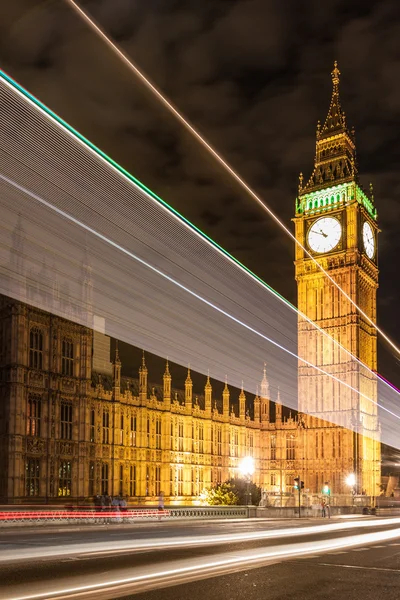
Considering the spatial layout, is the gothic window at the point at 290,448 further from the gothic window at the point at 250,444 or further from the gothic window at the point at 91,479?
the gothic window at the point at 91,479

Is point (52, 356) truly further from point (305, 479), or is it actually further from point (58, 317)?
point (305, 479)

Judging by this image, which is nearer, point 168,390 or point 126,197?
point 126,197

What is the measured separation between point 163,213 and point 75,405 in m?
14.2

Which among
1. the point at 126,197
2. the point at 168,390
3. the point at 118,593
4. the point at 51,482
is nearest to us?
the point at 118,593

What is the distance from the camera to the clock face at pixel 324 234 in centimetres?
7869

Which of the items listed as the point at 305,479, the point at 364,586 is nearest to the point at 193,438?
the point at 305,479

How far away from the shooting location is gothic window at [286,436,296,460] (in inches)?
3191

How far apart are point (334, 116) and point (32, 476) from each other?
59260mm

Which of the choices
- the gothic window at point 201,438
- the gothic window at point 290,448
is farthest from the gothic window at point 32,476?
the gothic window at point 290,448

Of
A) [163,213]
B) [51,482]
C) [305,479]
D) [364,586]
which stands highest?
[163,213]

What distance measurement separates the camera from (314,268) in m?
79.1

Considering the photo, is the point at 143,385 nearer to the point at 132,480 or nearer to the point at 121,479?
the point at 132,480

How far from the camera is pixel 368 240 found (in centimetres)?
8150

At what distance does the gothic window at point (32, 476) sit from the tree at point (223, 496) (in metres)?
18.9
